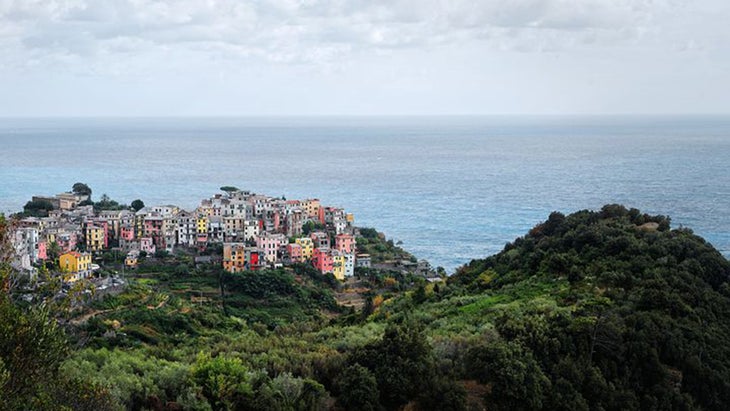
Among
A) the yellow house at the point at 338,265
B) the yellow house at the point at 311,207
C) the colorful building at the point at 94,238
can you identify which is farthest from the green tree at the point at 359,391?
the yellow house at the point at 311,207

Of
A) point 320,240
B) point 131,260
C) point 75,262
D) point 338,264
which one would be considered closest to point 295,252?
point 320,240

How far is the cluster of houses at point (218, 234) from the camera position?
1544 inches

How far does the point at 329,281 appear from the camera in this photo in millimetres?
38531

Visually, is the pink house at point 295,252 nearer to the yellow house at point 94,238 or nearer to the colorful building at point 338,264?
the colorful building at point 338,264

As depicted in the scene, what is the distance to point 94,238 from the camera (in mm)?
42281

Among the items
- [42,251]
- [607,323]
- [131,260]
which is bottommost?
[131,260]

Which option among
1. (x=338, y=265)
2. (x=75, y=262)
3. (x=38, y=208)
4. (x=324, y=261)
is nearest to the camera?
(x=75, y=262)

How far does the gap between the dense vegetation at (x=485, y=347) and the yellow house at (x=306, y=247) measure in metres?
12.3

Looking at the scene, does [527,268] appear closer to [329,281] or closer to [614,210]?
[614,210]

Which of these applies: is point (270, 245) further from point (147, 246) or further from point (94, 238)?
point (94, 238)

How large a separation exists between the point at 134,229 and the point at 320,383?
31.9m

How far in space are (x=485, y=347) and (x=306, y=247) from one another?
1082 inches

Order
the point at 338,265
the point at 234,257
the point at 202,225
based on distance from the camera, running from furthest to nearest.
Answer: the point at 202,225
the point at 338,265
the point at 234,257

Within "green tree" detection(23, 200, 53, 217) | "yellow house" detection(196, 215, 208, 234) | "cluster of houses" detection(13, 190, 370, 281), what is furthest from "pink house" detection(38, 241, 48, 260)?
"green tree" detection(23, 200, 53, 217)
